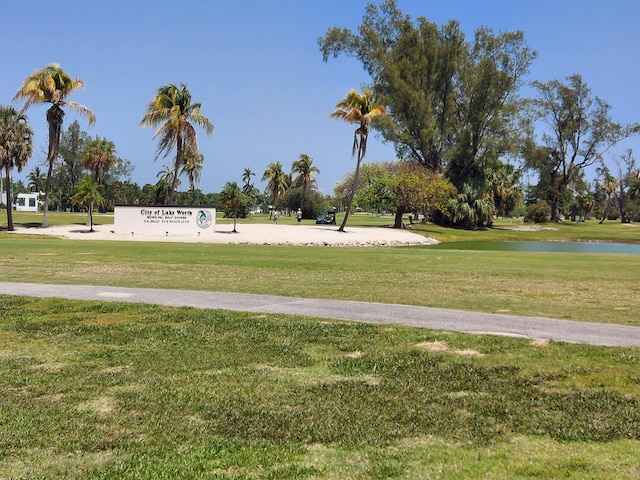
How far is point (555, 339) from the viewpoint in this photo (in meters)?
8.83

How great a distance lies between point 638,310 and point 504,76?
58804 millimetres

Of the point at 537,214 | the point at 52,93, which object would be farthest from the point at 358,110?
the point at 537,214

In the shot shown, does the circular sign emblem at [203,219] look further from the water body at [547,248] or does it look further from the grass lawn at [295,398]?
the grass lawn at [295,398]

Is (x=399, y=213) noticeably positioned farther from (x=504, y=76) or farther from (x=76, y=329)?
(x=76, y=329)

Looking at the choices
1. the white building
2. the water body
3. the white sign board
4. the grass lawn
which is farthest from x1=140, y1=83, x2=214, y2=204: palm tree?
the white building

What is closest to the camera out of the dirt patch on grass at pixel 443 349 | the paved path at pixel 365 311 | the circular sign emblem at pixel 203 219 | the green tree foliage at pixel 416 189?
the dirt patch on grass at pixel 443 349

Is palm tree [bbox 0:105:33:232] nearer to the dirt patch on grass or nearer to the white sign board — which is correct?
the white sign board

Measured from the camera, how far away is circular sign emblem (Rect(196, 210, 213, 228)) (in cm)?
4494

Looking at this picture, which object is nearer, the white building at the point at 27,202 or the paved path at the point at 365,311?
the paved path at the point at 365,311

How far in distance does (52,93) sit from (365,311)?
46.1m

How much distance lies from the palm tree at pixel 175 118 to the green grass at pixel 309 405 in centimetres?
3830

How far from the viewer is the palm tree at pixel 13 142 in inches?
1932

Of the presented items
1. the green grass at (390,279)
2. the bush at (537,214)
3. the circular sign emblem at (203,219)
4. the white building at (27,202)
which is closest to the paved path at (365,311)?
the green grass at (390,279)

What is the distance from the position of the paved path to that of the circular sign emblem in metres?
30.5
